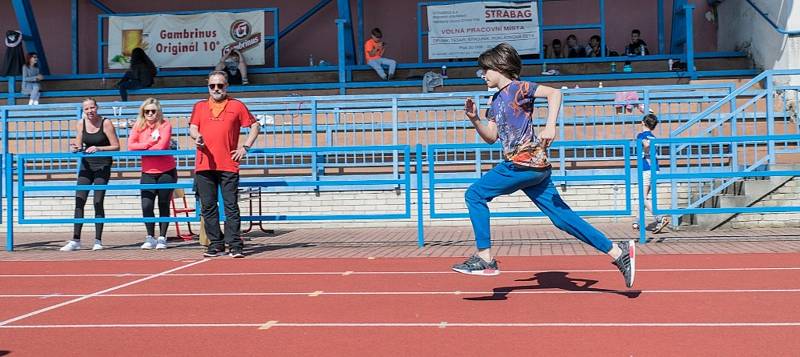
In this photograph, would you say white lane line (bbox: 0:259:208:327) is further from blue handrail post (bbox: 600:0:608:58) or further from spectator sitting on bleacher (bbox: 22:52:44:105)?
blue handrail post (bbox: 600:0:608:58)

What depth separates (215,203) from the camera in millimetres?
10711

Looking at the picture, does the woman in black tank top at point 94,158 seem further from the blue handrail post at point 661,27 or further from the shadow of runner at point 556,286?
the blue handrail post at point 661,27

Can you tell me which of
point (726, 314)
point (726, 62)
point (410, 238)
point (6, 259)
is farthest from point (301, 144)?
point (726, 314)

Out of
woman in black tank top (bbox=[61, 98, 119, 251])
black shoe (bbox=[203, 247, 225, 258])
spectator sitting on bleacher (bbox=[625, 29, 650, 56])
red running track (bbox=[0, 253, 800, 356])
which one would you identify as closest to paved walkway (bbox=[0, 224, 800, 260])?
black shoe (bbox=[203, 247, 225, 258])

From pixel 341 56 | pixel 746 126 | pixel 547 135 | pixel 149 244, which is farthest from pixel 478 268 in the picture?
pixel 341 56

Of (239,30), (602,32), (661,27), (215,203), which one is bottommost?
(215,203)

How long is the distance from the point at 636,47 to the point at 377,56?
18.7 ft

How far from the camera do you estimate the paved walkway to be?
10.9 meters

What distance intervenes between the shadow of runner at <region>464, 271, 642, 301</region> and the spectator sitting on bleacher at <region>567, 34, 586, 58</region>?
44.4 feet

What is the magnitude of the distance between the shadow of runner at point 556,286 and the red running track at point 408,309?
0.6 inches

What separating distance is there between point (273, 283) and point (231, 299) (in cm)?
97

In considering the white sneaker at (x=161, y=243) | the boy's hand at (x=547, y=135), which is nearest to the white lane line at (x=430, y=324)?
the boy's hand at (x=547, y=135)

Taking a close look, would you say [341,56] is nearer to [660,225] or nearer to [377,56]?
[377,56]

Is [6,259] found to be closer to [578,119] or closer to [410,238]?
[410,238]
